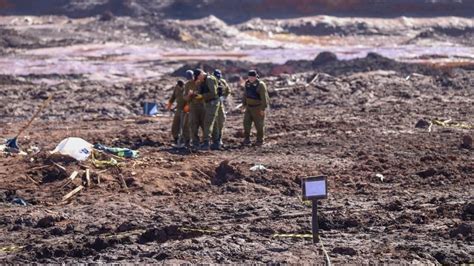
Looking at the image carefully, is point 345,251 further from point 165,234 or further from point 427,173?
point 427,173

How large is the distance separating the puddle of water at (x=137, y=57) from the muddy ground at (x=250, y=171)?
0.19 m

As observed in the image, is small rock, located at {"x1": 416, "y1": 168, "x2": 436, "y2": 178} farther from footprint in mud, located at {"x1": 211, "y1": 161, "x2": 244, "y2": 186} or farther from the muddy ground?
footprint in mud, located at {"x1": 211, "y1": 161, "x2": 244, "y2": 186}

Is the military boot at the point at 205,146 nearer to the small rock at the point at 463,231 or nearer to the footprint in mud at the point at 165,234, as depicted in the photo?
the footprint in mud at the point at 165,234

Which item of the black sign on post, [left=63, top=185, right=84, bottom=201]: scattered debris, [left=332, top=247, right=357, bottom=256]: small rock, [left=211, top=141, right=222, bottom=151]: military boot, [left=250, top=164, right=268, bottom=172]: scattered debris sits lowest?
[left=211, top=141, right=222, bottom=151]: military boot

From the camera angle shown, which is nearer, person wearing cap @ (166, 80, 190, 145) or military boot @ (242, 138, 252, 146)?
person wearing cap @ (166, 80, 190, 145)

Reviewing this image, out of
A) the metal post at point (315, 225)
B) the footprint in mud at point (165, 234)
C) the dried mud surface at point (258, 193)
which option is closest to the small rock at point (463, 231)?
the dried mud surface at point (258, 193)

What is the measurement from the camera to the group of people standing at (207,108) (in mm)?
20906

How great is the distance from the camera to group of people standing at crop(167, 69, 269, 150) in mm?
20906

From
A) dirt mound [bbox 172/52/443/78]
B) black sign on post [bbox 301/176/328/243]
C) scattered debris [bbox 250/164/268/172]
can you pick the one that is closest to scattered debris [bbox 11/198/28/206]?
scattered debris [bbox 250/164/268/172]

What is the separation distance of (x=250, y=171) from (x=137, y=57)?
27503mm

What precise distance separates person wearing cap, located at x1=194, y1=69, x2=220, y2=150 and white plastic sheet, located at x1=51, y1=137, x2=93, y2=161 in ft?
10.3

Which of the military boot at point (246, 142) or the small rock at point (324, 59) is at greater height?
the military boot at point (246, 142)

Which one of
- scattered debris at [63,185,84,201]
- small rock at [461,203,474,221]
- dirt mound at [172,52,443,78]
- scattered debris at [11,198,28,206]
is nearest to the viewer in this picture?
small rock at [461,203,474,221]

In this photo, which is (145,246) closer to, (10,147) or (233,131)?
(10,147)
